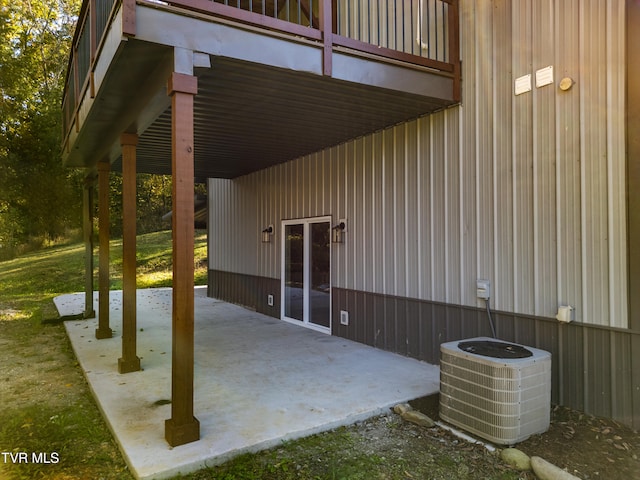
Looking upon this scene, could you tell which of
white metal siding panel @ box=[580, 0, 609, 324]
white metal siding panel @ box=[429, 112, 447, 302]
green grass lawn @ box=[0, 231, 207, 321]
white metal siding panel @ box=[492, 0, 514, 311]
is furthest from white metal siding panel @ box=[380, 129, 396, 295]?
green grass lawn @ box=[0, 231, 207, 321]

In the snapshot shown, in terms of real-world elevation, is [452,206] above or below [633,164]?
below

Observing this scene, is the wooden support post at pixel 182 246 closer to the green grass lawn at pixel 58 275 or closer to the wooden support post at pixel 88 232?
the wooden support post at pixel 88 232

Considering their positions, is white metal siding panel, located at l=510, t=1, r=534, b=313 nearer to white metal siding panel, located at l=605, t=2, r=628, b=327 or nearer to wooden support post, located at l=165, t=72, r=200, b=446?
white metal siding panel, located at l=605, t=2, r=628, b=327

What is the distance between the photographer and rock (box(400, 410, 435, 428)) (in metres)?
3.21

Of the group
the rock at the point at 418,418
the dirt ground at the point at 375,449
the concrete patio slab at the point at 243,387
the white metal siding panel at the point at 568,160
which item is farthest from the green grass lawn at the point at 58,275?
the white metal siding panel at the point at 568,160

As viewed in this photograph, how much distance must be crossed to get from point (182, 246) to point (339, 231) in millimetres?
3445

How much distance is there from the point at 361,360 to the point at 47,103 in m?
12.6

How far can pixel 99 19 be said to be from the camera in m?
4.02

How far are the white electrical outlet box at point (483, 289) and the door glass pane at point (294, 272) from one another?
11.2ft

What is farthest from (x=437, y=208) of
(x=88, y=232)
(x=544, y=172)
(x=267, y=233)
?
(x=88, y=232)

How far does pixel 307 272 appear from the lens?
688 cm

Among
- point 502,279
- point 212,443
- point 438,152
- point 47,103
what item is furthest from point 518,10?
point 47,103

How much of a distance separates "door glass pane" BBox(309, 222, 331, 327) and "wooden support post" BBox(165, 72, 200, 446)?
363cm

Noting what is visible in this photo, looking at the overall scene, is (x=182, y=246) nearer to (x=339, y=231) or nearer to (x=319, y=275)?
(x=339, y=231)
